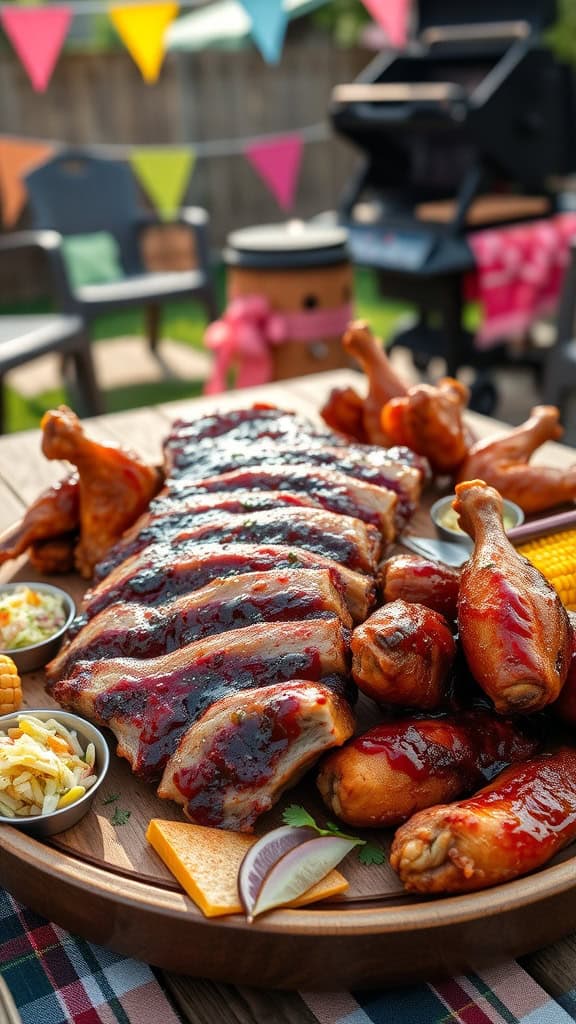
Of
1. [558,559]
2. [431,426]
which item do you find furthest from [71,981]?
[431,426]

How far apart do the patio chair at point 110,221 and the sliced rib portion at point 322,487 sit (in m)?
4.81

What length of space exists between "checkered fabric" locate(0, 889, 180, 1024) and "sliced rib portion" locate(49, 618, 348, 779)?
30cm

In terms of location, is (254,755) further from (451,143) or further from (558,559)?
(451,143)

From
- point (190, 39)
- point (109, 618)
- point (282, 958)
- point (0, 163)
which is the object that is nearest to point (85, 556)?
point (109, 618)

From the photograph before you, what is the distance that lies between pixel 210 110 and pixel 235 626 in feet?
34.6

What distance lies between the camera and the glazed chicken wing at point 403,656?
5.14 feet

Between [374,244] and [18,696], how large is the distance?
4.92 meters

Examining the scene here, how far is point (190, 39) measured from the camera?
27.8ft

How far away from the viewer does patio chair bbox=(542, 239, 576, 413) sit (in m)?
4.99

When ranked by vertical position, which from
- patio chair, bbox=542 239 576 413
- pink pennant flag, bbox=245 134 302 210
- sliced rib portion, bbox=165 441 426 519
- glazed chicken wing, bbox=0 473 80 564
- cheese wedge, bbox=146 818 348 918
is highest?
pink pennant flag, bbox=245 134 302 210

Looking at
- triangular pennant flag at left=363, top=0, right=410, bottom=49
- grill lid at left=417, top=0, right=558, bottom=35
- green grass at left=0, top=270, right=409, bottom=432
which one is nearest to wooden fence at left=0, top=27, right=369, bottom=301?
green grass at left=0, top=270, right=409, bottom=432

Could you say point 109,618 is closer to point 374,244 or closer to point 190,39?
point 374,244

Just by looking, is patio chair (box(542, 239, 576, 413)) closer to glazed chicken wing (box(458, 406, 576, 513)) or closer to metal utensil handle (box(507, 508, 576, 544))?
glazed chicken wing (box(458, 406, 576, 513))

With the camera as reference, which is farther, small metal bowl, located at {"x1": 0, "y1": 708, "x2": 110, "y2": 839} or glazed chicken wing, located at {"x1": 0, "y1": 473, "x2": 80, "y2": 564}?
glazed chicken wing, located at {"x1": 0, "y1": 473, "x2": 80, "y2": 564}
